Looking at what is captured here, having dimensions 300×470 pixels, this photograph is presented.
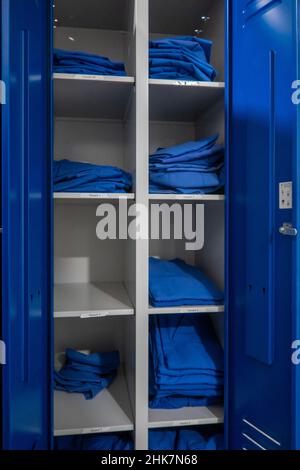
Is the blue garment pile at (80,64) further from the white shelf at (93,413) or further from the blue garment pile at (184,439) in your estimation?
the blue garment pile at (184,439)

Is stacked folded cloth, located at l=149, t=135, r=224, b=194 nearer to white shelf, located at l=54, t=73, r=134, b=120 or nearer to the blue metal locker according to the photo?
the blue metal locker

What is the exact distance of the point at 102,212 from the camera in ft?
5.07

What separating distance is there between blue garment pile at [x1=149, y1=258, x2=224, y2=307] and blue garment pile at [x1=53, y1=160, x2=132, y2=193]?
0.37 meters

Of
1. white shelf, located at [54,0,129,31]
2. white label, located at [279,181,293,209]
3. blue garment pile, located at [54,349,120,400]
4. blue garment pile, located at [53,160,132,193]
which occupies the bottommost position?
blue garment pile, located at [54,349,120,400]

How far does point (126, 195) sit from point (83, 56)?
52cm

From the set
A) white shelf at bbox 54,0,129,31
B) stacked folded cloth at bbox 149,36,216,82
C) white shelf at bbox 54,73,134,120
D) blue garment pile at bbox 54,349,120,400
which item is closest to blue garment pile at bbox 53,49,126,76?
white shelf at bbox 54,73,134,120

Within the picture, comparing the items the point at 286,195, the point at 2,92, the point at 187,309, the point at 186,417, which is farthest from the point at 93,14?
the point at 186,417

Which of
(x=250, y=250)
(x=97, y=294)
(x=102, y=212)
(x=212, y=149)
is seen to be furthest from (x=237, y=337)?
(x=102, y=212)

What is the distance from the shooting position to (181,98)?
1.28 meters

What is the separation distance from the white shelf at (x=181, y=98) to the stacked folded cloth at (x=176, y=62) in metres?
0.05

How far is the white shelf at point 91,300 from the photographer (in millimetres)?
1127

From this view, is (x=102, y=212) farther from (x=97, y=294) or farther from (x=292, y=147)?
(x=292, y=147)

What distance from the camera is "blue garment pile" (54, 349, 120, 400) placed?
134 centimetres

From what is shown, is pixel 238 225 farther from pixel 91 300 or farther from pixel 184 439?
pixel 184 439
